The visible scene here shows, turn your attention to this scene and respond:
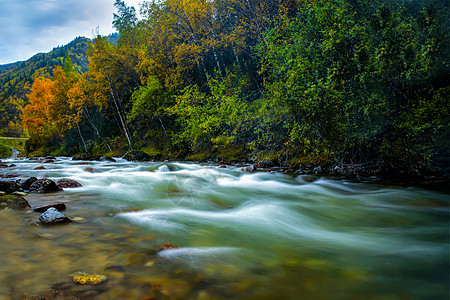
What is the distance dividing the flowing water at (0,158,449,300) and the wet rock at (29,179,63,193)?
1.21ft

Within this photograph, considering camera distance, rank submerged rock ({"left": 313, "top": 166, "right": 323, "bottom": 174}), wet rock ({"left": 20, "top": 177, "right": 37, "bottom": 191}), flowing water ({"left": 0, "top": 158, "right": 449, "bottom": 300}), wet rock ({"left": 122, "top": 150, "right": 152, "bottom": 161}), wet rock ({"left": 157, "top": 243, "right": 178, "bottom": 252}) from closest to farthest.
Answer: flowing water ({"left": 0, "top": 158, "right": 449, "bottom": 300}) → wet rock ({"left": 157, "top": 243, "right": 178, "bottom": 252}) → wet rock ({"left": 20, "top": 177, "right": 37, "bottom": 191}) → submerged rock ({"left": 313, "top": 166, "right": 323, "bottom": 174}) → wet rock ({"left": 122, "top": 150, "right": 152, "bottom": 161})

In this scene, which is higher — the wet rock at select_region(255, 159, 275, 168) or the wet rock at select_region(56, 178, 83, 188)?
the wet rock at select_region(56, 178, 83, 188)

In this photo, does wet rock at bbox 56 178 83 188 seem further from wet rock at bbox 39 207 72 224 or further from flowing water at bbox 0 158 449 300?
wet rock at bbox 39 207 72 224

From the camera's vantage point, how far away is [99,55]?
2106cm

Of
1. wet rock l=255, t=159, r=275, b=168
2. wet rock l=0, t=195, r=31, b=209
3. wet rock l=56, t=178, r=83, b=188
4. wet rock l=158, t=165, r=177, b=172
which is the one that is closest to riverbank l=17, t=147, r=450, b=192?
wet rock l=255, t=159, r=275, b=168

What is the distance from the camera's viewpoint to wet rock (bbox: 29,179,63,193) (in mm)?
5543

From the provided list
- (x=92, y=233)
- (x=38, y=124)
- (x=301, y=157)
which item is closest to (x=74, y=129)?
(x=38, y=124)

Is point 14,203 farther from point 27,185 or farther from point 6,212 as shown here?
point 27,185

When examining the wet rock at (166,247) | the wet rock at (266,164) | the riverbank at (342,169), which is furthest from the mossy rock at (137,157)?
the wet rock at (166,247)

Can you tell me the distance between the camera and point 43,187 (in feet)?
18.4

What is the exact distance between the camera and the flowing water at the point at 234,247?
1.93 metres

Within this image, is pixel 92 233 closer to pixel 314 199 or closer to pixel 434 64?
pixel 314 199

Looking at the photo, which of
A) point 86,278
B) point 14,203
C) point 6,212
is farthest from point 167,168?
point 86,278

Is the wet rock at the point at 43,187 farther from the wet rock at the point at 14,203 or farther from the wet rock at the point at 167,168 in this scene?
the wet rock at the point at 167,168
